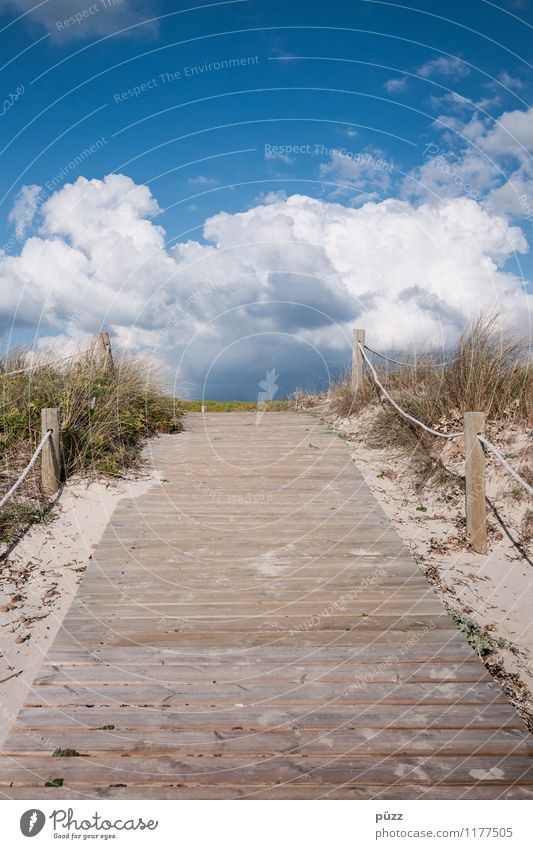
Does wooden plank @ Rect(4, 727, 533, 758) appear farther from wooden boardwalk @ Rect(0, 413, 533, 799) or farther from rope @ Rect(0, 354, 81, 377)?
rope @ Rect(0, 354, 81, 377)

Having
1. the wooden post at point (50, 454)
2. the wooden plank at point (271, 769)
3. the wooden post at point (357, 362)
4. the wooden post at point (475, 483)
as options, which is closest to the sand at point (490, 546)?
the wooden post at point (475, 483)

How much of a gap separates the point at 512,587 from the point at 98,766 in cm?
416

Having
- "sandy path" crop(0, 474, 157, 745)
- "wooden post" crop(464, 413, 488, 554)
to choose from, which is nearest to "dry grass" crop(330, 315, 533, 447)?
"wooden post" crop(464, 413, 488, 554)

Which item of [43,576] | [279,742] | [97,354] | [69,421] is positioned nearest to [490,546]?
[279,742]

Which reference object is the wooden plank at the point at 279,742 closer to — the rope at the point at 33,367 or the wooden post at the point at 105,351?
the rope at the point at 33,367

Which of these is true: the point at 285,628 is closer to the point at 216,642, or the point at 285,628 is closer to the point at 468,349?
the point at 216,642

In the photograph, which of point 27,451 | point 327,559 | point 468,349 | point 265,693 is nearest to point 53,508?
point 27,451

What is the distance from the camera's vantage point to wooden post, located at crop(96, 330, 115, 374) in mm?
11336

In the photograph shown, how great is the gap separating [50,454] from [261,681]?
4.62 metres

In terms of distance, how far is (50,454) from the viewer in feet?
25.2

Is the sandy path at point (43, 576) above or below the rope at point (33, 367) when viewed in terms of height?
below

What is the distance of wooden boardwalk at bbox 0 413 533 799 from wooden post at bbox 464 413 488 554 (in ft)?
2.72

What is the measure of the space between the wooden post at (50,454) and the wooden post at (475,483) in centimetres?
480

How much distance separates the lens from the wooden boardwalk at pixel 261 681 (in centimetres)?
328
